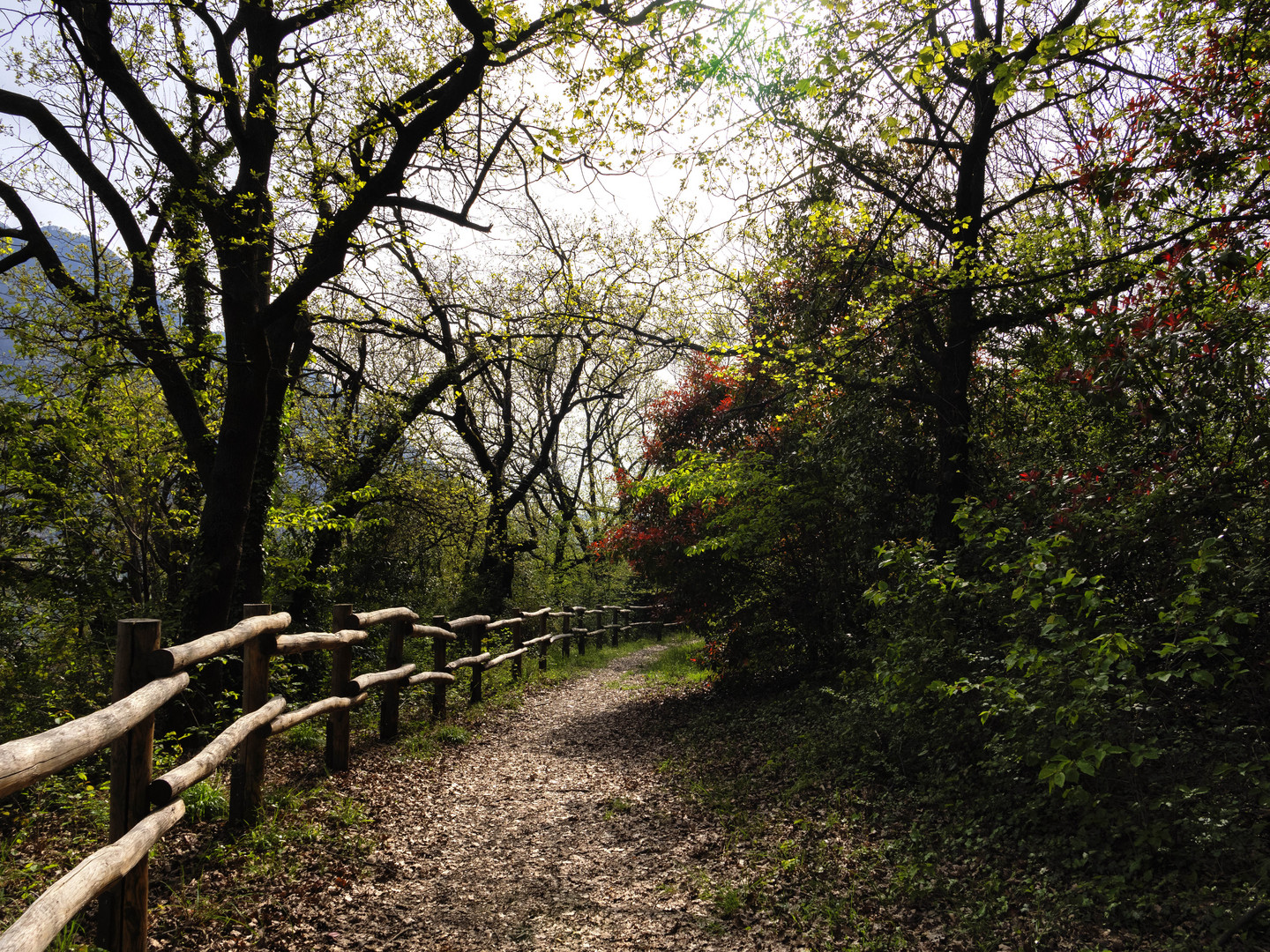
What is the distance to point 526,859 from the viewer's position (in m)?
5.15

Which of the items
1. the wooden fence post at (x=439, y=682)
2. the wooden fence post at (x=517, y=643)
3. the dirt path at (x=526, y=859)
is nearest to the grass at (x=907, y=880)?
the dirt path at (x=526, y=859)

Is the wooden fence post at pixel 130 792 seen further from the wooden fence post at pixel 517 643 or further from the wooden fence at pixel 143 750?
the wooden fence post at pixel 517 643

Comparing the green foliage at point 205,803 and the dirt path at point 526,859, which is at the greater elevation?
the green foliage at point 205,803

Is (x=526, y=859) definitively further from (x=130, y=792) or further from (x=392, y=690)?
(x=392, y=690)

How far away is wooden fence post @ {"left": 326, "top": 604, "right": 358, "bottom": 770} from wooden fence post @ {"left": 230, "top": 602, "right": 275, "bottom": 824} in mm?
1060

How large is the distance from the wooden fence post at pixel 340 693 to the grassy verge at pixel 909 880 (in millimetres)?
3149

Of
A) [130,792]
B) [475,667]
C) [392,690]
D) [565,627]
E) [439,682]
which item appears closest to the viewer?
[130,792]

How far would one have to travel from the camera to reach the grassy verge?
3.48 metres

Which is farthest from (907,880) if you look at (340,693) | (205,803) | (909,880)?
(340,693)

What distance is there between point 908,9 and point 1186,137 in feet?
6.23

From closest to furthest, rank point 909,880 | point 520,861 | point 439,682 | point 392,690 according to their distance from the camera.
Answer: point 909,880 < point 520,861 < point 392,690 < point 439,682

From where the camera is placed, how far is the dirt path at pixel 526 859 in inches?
159

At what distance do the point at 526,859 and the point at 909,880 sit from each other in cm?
260

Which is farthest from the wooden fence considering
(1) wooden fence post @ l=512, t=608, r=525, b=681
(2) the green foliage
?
(1) wooden fence post @ l=512, t=608, r=525, b=681
